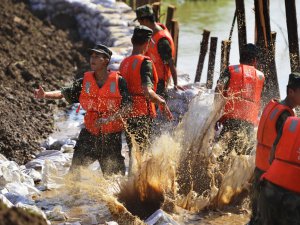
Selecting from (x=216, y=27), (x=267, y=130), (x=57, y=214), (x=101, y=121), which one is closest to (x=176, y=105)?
(x=101, y=121)

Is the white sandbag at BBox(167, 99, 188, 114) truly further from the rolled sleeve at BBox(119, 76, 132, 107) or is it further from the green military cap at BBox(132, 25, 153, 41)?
the rolled sleeve at BBox(119, 76, 132, 107)

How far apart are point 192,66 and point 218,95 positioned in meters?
7.19

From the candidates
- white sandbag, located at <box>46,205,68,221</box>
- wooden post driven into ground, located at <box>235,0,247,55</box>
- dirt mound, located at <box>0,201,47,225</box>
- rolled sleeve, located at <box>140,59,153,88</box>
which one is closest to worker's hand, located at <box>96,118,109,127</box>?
rolled sleeve, located at <box>140,59,153,88</box>

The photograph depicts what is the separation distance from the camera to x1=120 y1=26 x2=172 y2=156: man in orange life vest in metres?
7.12

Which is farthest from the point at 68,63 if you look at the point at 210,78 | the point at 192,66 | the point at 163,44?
the point at 163,44

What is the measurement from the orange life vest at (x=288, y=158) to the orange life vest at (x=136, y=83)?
2.11 m

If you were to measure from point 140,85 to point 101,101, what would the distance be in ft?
1.49

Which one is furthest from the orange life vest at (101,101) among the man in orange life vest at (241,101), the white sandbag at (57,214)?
the man in orange life vest at (241,101)

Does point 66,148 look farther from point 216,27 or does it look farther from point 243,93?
point 216,27

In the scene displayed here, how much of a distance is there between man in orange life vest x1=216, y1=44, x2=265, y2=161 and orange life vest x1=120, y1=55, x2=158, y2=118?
27.0 inches

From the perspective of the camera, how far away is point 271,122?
5770mm

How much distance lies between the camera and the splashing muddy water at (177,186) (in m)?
7.00

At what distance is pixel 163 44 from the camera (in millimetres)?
8570

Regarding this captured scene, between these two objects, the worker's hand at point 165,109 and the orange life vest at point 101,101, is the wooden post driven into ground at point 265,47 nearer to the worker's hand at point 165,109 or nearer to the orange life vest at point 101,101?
the worker's hand at point 165,109
